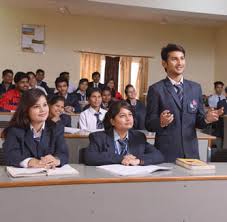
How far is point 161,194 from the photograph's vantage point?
1.89 m

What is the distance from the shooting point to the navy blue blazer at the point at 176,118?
229 cm

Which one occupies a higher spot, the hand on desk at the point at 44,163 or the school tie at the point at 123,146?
the school tie at the point at 123,146

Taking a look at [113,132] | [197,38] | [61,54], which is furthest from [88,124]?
[197,38]

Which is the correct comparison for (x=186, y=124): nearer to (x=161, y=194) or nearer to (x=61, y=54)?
(x=161, y=194)

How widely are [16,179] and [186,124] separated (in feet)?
3.55

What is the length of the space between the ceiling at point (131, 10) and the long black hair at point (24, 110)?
4.73 meters

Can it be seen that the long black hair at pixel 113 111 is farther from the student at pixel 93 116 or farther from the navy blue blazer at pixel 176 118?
the student at pixel 93 116

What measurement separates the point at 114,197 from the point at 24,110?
836 millimetres

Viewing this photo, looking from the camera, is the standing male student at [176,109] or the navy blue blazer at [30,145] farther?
the standing male student at [176,109]

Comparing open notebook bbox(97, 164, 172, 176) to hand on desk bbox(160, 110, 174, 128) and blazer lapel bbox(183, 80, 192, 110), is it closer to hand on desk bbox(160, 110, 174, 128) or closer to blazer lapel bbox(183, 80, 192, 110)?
hand on desk bbox(160, 110, 174, 128)

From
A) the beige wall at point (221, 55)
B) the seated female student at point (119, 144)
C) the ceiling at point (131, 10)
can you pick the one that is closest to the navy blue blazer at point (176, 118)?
the seated female student at point (119, 144)

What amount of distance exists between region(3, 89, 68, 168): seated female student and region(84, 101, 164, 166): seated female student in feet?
0.66

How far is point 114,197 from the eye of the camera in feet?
6.03

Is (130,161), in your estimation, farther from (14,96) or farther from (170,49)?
(14,96)
